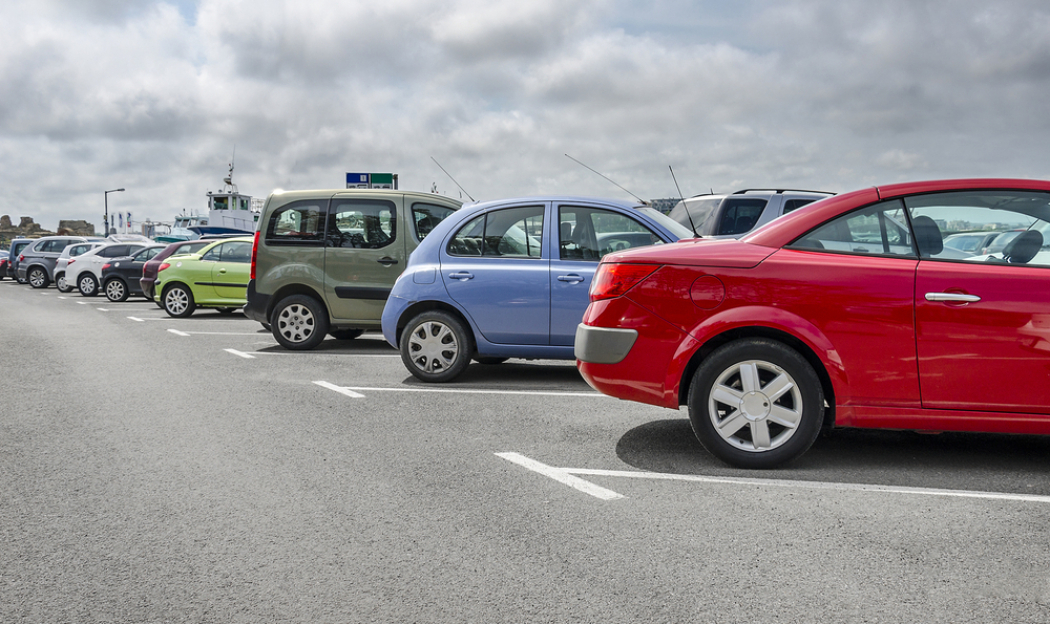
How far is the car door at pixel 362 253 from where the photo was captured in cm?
1059

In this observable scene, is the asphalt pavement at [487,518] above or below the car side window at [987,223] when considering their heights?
below

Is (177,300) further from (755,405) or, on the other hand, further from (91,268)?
(755,405)

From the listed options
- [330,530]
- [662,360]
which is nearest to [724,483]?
[662,360]

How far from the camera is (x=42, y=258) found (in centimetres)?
3123

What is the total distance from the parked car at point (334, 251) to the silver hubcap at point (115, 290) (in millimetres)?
13736

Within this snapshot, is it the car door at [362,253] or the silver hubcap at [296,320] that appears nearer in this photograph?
the car door at [362,253]

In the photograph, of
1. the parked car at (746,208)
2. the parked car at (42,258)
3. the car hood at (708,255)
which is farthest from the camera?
the parked car at (42,258)

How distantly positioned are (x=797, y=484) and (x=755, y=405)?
47cm

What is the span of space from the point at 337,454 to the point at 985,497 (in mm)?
3508

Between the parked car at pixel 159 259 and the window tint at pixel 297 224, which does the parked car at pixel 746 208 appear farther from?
the parked car at pixel 159 259

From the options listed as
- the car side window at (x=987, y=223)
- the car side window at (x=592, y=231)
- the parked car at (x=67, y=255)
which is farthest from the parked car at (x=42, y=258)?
the car side window at (x=987, y=223)

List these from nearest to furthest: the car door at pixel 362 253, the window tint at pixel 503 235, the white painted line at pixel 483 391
A: the white painted line at pixel 483 391, the window tint at pixel 503 235, the car door at pixel 362 253

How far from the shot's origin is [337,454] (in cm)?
548

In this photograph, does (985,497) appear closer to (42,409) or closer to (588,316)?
(588,316)
